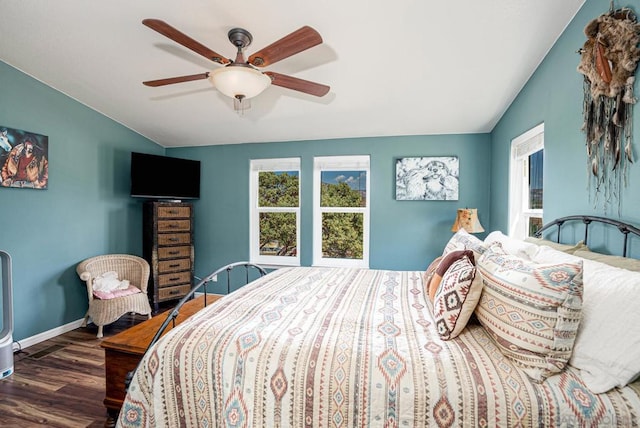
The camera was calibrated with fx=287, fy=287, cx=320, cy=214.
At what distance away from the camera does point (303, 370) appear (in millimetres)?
1080

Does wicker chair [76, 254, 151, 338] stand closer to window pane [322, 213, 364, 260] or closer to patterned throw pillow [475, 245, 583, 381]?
window pane [322, 213, 364, 260]

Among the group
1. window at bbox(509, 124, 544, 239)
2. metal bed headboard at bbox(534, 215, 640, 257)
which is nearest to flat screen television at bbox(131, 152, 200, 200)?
window at bbox(509, 124, 544, 239)

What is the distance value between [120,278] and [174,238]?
0.74 meters

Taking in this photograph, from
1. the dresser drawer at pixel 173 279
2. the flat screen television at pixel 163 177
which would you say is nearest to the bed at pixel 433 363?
the dresser drawer at pixel 173 279

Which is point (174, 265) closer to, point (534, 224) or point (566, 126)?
point (534, 224)

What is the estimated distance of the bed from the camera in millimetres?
928

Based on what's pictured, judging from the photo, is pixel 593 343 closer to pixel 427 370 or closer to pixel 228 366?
pixel 427 370

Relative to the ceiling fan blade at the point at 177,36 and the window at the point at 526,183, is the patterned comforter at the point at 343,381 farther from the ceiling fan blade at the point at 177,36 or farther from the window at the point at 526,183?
the window at the point at 526,183

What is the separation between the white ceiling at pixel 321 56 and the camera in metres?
1.84

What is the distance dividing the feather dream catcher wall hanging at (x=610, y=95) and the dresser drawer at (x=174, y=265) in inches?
161

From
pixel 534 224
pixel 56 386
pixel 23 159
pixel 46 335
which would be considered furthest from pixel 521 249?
pixel 46 335

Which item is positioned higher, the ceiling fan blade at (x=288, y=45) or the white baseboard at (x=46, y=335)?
the ceiling fan blade at (x=288, y=45)

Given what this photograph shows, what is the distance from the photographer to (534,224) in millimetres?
2525

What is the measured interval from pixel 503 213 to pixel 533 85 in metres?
1.23
